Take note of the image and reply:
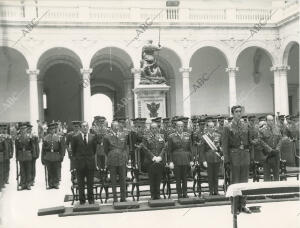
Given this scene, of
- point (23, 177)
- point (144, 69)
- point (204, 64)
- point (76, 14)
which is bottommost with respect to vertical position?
point (23, 177)

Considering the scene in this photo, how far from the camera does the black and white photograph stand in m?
8.44

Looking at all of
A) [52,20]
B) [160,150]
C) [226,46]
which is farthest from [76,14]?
[160,150]

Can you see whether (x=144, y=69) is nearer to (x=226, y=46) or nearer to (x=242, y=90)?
(x=226, y=46)

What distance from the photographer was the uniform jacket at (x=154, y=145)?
946 cm

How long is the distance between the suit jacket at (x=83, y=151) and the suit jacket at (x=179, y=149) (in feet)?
5.27

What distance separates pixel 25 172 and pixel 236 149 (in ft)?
19.1

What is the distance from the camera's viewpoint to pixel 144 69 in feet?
44.0

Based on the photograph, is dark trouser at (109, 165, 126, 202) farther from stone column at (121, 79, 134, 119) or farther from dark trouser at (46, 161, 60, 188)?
stone column at (121, 79, 134, 119)

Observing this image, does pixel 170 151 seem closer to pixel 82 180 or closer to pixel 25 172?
pixel 82 180

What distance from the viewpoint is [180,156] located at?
938 centimetres

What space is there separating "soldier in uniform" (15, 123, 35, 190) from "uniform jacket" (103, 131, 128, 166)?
3.38 meters

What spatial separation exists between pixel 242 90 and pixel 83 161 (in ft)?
72.9

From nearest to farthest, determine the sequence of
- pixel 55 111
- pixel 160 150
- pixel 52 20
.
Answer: pixel 160 150, pixel 52 20, pixel 55 111

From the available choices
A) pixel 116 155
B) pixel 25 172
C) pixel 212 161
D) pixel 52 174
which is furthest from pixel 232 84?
pixel 116 155
